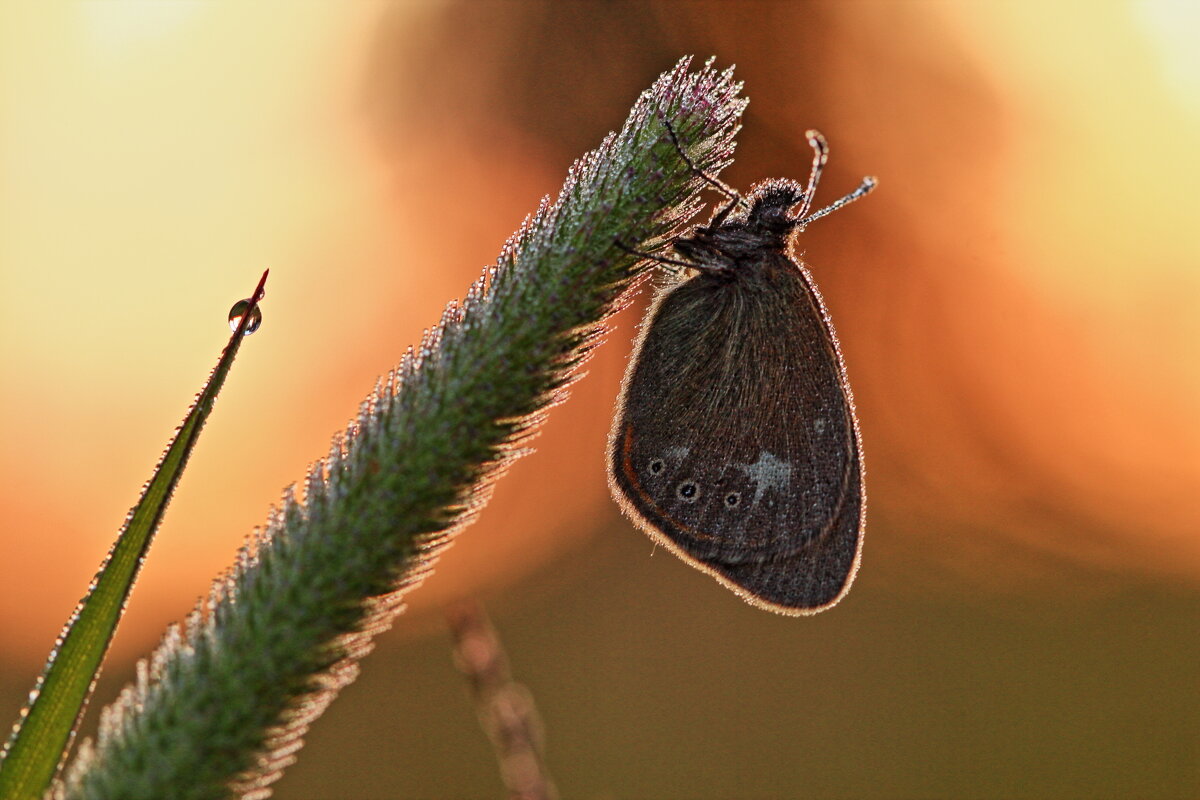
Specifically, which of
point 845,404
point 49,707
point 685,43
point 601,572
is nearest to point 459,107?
point 685,43

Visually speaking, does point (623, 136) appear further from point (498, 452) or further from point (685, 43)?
point (685, 43)

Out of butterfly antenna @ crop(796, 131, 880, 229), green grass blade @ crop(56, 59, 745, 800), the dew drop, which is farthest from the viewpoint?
butterfly antenna @ crop(796, 131, 880, 229)

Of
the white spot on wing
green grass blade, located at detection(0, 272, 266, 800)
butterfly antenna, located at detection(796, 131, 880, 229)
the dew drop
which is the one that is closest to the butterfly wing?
the white spot on wing

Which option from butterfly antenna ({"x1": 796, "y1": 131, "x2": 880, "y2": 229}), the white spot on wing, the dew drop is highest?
butterfly antenna ({"x1": 796, "y1": 131, "x2": 880, "y2": 229})

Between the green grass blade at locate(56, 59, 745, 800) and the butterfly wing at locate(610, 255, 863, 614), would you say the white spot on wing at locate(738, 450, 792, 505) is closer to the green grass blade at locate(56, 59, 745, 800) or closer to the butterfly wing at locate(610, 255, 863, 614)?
the butterfly wing at locate(610, 255, 863, 614)

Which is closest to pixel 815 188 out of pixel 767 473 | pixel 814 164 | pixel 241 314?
pixel 814 164

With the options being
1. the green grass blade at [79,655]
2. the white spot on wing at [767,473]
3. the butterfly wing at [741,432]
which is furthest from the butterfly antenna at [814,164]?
the green grass blade at [79,655]

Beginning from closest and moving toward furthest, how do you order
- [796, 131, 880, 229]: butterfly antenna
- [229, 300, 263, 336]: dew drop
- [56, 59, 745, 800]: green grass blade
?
[56, 59, 745, 800]: green grass blade, [229, 300, 263, 336]: dew drop, [796, 131, 880, 229]: butterfly antenna
